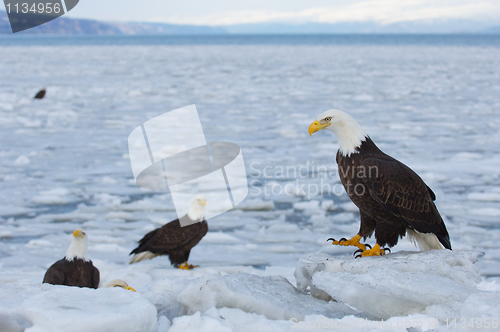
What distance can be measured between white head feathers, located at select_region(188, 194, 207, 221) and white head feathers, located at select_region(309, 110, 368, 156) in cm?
189

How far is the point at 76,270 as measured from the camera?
11.4 ft

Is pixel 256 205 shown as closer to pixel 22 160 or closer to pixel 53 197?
pixel 53 197

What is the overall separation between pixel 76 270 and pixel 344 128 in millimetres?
2090

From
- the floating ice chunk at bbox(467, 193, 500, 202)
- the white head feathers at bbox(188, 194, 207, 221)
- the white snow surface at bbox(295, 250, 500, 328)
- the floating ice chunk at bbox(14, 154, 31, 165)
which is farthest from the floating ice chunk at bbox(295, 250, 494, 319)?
the floating ice chunk at bbox(14, 154, 31, 165)

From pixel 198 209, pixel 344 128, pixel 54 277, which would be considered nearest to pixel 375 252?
pixel 344 128

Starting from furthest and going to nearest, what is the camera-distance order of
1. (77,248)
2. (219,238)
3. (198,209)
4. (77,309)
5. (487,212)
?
(487,212), (219,238), (198,209), (77,248), (77,309)

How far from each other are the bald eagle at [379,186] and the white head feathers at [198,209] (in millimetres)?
1854

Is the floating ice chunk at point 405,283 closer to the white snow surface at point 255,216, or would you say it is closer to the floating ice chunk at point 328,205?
the white snow surface at point 255,216

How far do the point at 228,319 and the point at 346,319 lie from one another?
20.1 inches

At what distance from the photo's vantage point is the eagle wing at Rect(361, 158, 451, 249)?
2684mm

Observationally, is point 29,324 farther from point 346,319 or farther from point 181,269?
point 181,269

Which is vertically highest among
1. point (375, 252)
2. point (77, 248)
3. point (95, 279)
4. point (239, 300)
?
point (239, 300)

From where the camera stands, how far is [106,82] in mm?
17688

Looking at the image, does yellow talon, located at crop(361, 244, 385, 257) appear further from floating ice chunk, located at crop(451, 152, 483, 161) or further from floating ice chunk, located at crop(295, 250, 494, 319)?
floating ice chunk, located at crop(451, 152, 483, 161)
